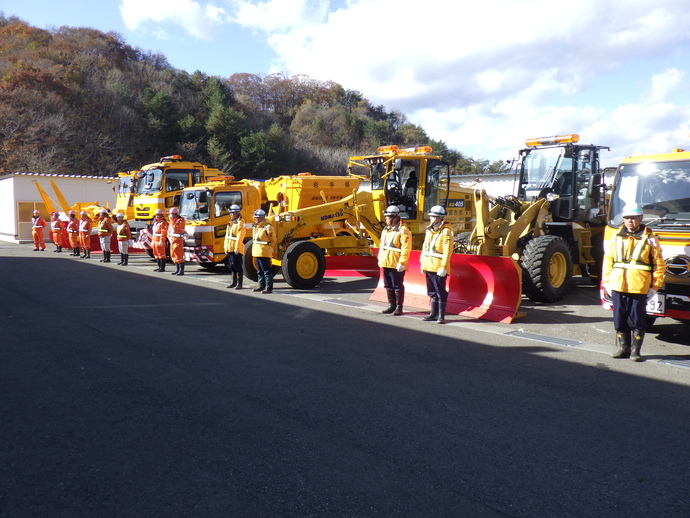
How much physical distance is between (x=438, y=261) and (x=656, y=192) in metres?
3.20

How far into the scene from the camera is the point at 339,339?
25.2 ft

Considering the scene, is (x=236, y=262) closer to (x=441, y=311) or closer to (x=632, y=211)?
(x=441, y=311)

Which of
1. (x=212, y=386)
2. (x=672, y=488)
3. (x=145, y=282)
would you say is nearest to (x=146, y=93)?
(x=145, y=282)

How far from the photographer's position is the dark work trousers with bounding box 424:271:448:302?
29.8ft

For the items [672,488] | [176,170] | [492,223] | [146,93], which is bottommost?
[672,488]

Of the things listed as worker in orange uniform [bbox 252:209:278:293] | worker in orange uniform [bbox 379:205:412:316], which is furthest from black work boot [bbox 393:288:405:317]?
worker in orange uniform [bbox 252:209:278:293]

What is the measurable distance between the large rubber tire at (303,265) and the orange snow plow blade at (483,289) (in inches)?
108

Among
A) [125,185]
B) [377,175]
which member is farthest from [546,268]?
[125,185]

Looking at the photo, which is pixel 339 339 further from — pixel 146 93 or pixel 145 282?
pixel 146 93

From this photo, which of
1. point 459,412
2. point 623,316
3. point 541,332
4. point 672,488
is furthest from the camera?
point 541,332

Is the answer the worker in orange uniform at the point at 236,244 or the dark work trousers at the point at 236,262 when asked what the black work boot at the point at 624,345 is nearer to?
the worker in orange uniform at the point at 236,244

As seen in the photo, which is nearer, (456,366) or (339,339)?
(456,366)

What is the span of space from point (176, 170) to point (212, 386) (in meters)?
15.5

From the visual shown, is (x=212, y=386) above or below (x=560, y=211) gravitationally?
below
